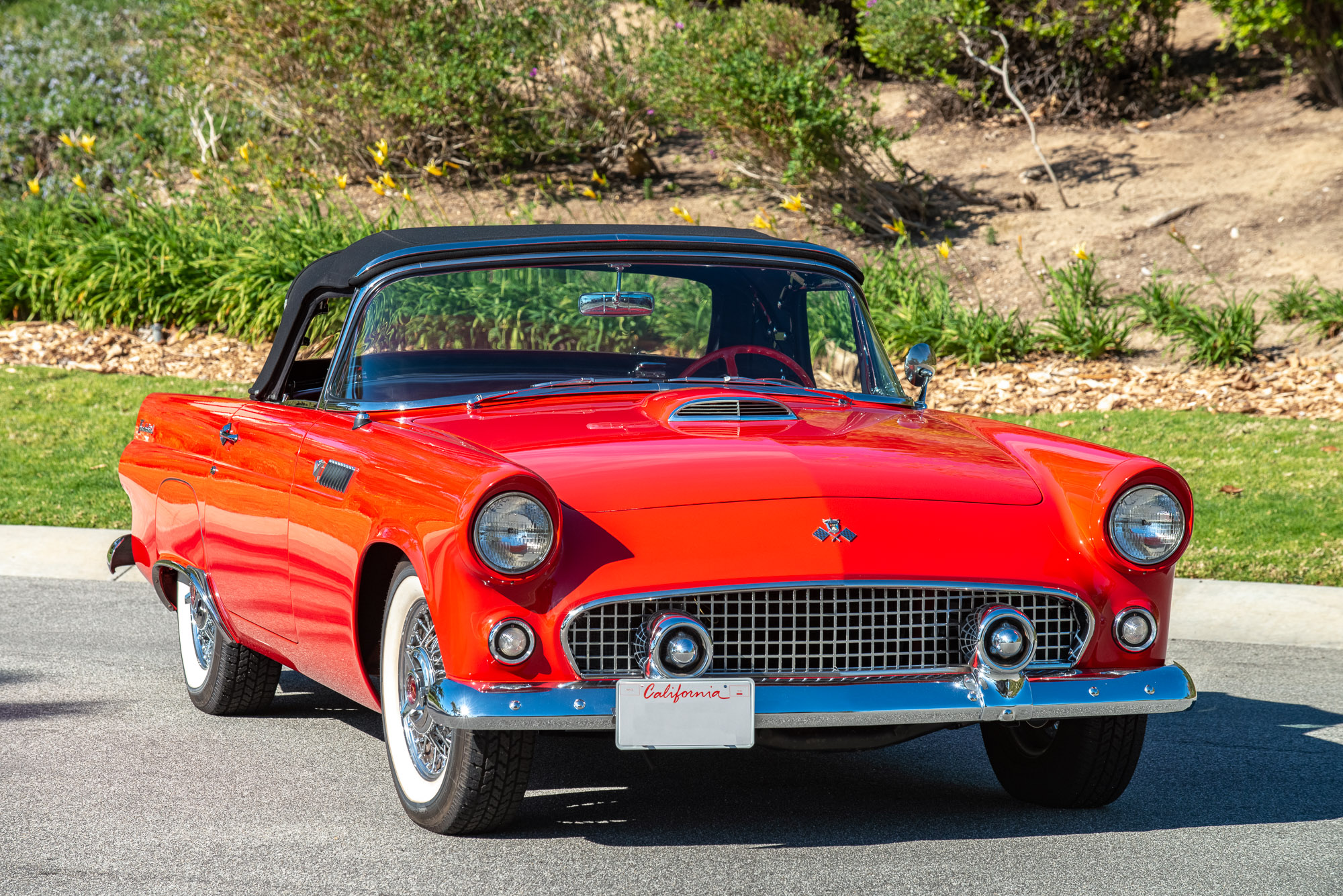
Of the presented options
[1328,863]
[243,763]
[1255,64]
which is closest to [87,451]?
[243,763]

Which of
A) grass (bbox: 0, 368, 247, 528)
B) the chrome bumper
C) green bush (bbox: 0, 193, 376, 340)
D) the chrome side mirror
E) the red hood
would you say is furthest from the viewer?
green bush (bbox: 0, 193, 376, 340)

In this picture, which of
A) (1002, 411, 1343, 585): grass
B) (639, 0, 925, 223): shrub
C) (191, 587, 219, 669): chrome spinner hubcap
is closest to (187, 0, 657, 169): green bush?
(639, 0, 925, 223): shrub

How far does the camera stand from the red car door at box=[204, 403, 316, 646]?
173 inches

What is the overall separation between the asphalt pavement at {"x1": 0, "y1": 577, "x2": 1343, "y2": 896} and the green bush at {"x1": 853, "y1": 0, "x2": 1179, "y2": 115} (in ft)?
35.1

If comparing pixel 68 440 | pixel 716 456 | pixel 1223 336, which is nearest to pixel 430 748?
pixel 716 456

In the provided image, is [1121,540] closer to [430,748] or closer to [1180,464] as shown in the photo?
[430,748]

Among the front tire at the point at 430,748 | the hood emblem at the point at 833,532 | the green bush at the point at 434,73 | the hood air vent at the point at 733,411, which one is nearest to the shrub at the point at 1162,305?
the green bush at the point at 434,73

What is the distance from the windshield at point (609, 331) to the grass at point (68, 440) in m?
4.25

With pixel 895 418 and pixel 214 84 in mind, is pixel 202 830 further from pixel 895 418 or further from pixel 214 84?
pixel 214 84

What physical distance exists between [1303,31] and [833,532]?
40.7ft

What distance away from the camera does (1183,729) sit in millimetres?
5199

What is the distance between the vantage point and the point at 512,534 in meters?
3.43

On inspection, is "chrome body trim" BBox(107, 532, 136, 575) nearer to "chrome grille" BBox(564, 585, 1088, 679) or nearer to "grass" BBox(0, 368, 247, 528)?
"grass" BBox(0, 368, 247, 528)

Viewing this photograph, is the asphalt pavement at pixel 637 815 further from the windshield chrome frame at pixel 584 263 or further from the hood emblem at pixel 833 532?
the windshield chrome frame at pixel 584 263
